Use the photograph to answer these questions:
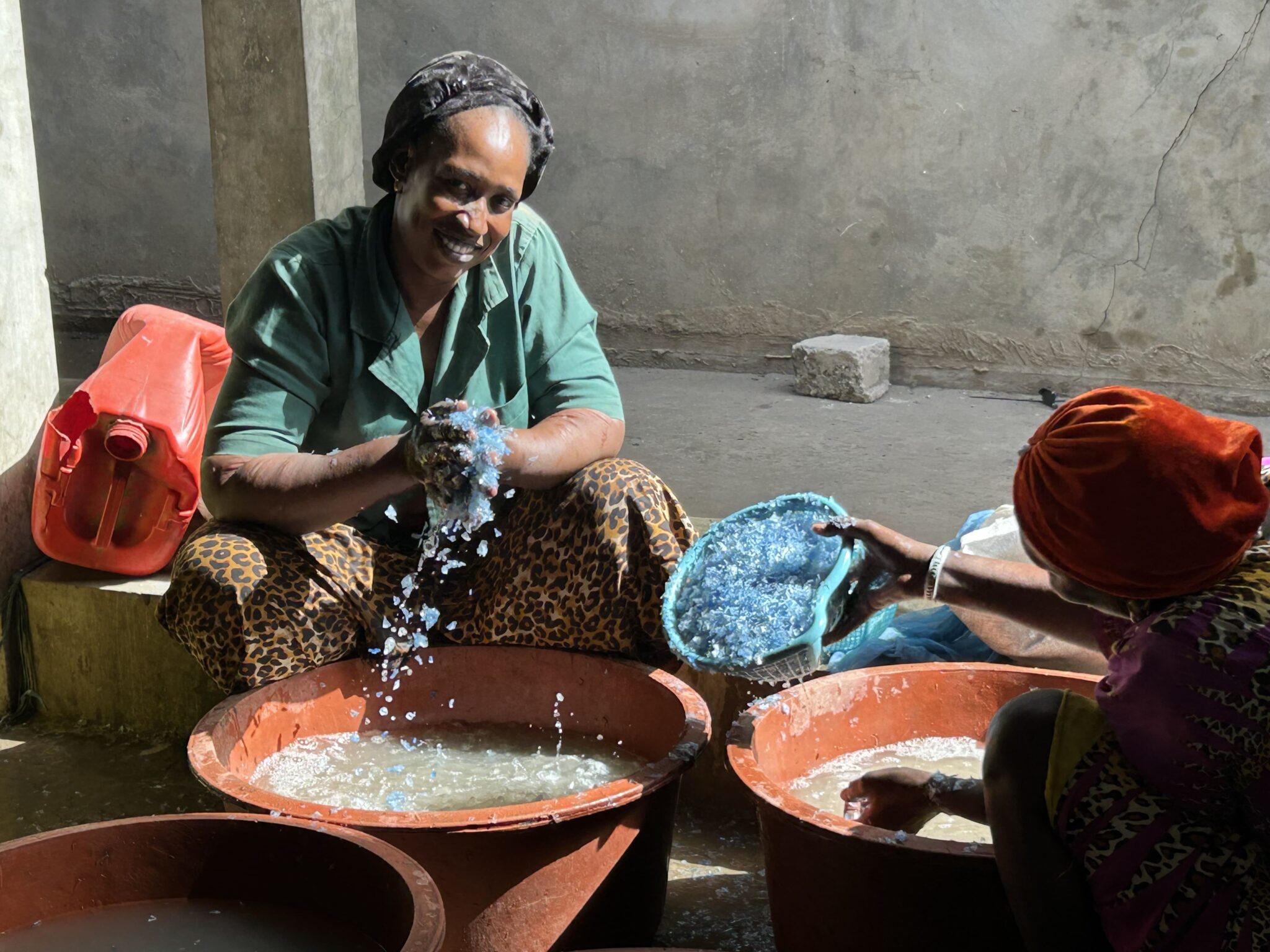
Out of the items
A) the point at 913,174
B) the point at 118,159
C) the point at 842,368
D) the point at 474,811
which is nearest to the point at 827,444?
the point at 842,368

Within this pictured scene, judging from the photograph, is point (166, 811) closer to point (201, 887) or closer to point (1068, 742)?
point (201, 887)

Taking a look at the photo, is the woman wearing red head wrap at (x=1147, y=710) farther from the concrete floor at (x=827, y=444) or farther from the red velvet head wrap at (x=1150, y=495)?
the concrete floor at (x=827, y=444)

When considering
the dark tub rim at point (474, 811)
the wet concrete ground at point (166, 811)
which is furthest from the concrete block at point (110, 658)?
the dark tub rim at point (474, 811)

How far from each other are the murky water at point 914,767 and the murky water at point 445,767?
365 mm

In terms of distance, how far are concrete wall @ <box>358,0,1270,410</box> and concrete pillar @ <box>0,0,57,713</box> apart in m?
4.04

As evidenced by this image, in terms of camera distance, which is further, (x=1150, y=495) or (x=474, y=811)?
(x=474, y=811)

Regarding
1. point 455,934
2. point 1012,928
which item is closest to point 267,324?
point 455,934

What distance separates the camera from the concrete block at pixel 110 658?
136 inches

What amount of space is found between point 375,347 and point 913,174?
4.63 meters

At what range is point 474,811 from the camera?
2.14m

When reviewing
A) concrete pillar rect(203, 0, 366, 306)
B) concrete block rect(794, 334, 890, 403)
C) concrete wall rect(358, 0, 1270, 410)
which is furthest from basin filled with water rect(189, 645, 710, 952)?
concrete wall rect(358, 0, 1270, 410)

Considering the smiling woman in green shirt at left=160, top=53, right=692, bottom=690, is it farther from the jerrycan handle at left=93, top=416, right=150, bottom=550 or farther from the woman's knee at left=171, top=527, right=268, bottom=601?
the jerrycan handle at left=93, top=416, right=150, bottom=550

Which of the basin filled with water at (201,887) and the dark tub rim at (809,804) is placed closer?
the basin filled with water at (201,887)

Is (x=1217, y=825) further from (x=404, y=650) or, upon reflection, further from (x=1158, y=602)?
(x=404, y=650)
